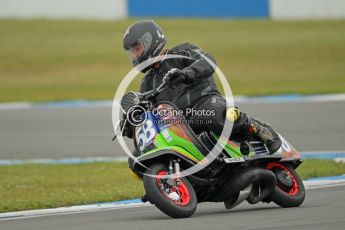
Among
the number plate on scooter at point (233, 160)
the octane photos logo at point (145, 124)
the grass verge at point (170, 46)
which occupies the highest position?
the octane photos logo at point (145, 124)

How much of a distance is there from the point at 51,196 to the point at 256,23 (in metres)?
25.4

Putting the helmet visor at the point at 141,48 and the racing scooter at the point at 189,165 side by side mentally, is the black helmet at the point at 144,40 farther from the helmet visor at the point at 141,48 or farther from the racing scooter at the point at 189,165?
the racing scooter at the point at 189,165

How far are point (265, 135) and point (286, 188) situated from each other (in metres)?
0.53

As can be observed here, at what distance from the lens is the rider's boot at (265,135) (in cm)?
859

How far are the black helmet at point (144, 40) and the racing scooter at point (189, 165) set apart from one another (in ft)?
1.15

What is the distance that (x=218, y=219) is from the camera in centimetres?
785

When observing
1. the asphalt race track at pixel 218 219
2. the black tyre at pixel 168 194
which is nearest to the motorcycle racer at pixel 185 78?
the black tyre at pixel 168 194

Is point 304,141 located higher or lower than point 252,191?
lower

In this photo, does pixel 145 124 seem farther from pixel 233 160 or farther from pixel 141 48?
pixel 233 160

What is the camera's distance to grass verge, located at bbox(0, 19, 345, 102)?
2755 centimetres

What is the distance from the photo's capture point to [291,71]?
1152 inches

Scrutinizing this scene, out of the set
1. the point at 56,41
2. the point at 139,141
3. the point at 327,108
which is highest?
the point at 139,141

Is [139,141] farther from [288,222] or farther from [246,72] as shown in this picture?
[246,72]

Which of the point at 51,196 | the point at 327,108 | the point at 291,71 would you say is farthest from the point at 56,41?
the point at 51,196
